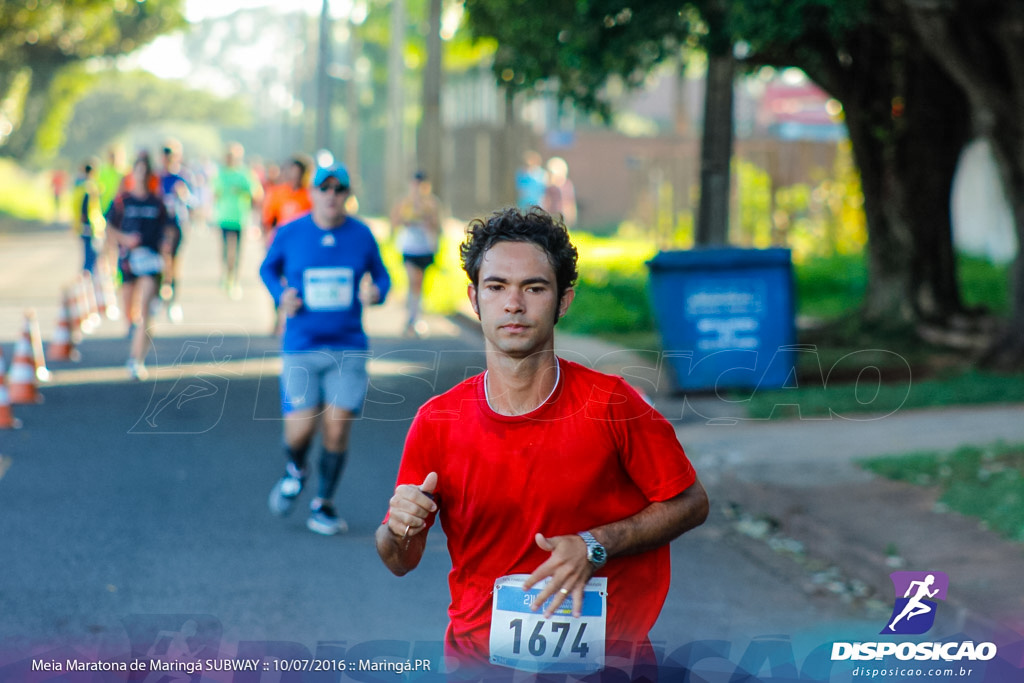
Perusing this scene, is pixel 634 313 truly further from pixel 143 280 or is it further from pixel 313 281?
pixel 313 281

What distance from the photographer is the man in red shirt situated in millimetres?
3230

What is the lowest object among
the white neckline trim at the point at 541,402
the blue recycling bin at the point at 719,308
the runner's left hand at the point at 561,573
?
the blue recycling bin at the point at 719,308

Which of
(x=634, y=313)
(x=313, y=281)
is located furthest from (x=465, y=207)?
(x=313, y=281)

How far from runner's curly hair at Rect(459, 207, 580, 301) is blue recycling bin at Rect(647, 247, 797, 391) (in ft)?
29.9

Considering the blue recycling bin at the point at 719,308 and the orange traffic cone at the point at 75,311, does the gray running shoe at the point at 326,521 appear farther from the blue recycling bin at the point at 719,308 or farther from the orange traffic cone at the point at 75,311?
the orange traffic cone at the point at 75,311

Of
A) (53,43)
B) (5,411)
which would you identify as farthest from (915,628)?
(53,43)

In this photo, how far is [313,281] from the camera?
25.8 ft

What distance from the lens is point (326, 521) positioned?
789 cm

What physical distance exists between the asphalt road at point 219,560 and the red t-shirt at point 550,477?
1250 millimetres

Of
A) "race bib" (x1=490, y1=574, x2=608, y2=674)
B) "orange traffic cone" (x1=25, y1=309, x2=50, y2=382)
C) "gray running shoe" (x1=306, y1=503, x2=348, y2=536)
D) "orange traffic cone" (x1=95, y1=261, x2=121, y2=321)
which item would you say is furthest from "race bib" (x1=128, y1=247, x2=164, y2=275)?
"race bib" (x1=490, y1=574, x2=608, y2=674)

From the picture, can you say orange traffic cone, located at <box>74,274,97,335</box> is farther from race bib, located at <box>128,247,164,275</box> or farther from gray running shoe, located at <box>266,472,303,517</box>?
gray running shoe, located at <box>266,472,303,517</box>

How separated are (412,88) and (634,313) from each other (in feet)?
221

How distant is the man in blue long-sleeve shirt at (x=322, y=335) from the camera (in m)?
7.84

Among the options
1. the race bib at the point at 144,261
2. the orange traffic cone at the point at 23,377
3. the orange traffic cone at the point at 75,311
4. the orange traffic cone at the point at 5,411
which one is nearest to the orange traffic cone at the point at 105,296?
the orange traffic cone at the point at 75,311
